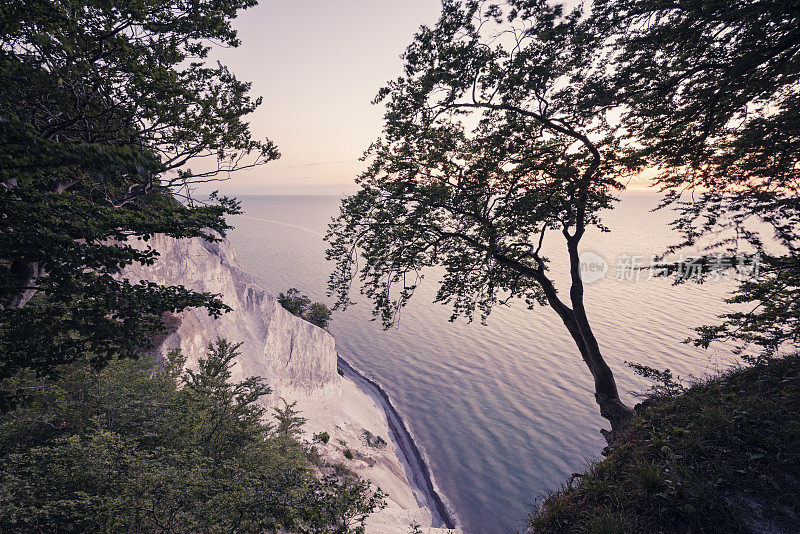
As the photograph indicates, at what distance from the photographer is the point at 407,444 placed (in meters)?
32.8

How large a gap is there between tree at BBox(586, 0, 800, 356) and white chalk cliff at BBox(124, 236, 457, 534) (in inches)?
839

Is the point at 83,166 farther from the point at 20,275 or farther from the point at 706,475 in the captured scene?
the point at 706,475

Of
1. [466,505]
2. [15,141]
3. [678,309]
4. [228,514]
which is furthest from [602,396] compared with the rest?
[678,309]

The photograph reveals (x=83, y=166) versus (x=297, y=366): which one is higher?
(x=83, y=166)

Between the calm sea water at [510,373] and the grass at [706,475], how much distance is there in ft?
45.7

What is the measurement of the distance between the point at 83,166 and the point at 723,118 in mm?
14023

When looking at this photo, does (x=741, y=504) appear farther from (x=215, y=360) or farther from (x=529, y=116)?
(x=215, y=360)

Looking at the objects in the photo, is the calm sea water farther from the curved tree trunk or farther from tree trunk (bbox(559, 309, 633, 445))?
the curved tree trunk

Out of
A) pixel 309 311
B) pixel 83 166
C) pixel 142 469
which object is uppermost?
pixel 83 166

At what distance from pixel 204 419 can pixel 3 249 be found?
10637 millimetres

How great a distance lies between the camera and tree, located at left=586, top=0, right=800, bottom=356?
270 inches

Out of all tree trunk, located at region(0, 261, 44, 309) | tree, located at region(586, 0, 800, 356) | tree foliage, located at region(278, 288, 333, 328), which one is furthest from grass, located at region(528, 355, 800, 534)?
tree foliage, located at region(278, 288, 333, 328)

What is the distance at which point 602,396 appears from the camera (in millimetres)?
11000

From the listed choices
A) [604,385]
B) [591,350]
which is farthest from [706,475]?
[604,385]
